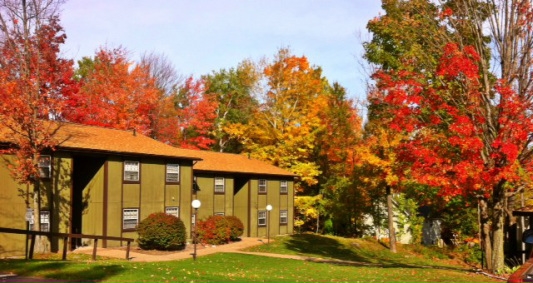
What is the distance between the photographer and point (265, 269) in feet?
66.6

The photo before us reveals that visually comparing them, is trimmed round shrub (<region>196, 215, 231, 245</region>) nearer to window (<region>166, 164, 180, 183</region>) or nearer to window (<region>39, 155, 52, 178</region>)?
window (<region>166, 164, 180, 183</region>)

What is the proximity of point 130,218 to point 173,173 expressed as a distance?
12.5ft

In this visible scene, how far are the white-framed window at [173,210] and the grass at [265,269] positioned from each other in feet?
15.6

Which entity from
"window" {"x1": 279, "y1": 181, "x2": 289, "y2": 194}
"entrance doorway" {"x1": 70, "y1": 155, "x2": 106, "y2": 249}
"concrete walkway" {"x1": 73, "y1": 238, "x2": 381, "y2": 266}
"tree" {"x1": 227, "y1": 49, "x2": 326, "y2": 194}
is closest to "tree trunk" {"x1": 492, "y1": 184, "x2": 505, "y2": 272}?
"concrete walkway" {"x1": 73, "y1": 238, "x2": 381, "y2": 266}

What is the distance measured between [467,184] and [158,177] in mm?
17717

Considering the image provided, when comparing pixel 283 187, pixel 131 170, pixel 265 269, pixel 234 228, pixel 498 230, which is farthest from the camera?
pixel 283 187

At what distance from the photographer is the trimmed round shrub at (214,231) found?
30.7 m

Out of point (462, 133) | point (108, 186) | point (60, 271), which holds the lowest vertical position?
point (60, 271)

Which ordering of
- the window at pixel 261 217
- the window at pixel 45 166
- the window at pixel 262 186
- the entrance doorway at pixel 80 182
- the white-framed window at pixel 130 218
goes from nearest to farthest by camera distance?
1. the window at pixel 45 166
2. the entrance doorway at pixel 80 182
3. the white-framed window at pixel 130 218
4. the window at pixel 261 217
5. the window at pixel 262 186

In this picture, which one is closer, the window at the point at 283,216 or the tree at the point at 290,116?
the window at the point at 283,216

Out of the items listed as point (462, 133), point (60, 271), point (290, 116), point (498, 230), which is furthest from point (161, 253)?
point (290, 116)

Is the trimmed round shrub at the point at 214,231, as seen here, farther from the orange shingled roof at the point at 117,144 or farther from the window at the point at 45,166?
the window at the point at 45,166

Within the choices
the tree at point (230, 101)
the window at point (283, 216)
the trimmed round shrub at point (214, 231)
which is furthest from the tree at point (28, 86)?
the tree at point (230, 101)

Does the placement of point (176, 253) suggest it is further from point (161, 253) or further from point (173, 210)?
point (173, 210)
